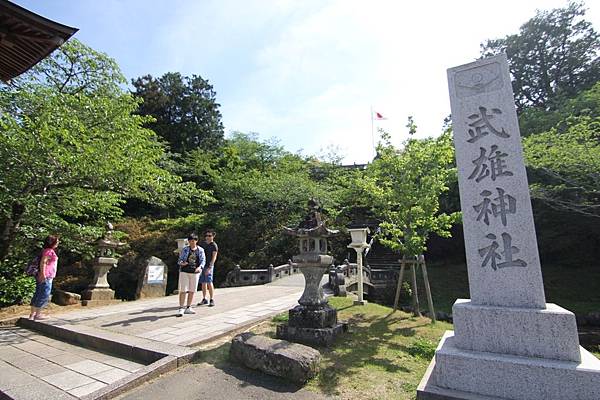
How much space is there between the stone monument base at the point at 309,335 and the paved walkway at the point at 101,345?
114cm

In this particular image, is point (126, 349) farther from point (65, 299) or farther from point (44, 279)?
point (65, 299)

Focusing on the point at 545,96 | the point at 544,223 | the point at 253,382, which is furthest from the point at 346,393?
the point at 545,96

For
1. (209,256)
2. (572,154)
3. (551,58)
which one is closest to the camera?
(209,256)

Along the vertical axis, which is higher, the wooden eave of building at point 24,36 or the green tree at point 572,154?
the green tree at point 572,154

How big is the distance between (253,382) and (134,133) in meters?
8.43

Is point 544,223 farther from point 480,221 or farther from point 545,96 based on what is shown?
point 480,221

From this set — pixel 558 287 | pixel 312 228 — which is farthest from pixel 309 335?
pixel 558 287

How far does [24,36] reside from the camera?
11.5 feet

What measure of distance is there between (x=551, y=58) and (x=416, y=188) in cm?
2295

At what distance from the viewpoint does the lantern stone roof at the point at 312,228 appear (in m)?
5.73

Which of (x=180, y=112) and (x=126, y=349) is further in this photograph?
(x=180, y=112)

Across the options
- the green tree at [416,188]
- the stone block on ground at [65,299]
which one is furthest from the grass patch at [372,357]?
the stone block on ground at [65,299]

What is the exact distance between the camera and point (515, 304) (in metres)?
3.23

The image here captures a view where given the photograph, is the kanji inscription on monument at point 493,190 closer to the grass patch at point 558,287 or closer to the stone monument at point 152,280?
the stone monument at point 152,280
